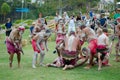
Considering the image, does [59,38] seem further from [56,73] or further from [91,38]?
[56,73]

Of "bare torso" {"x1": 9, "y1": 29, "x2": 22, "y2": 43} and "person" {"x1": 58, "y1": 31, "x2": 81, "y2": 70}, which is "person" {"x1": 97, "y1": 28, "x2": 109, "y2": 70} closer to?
"person" {"x1": 58, "y1": 31, "x2": 81, "y2": 70}

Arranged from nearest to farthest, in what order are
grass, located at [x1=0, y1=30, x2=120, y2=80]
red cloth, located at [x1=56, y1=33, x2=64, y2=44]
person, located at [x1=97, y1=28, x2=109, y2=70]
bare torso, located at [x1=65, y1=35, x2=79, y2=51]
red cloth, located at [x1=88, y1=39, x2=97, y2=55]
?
grass, located at [x1=0, y1=30, x2=120, y2=80]
person, located at [x1=97, y1=28, x2=109, y2=70]
red cloth, located at [x1=88, y1=39, x2=97, y2=55]
bare torso, located at [x1=65, y1=35, x2=79, y2=51]
red cloth, located at [x1=56, y1=33, x2=64, y2=44]

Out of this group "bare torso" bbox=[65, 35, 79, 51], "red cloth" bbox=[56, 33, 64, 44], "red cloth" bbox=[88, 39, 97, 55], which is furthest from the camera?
"red cloth" bbox=[56, 33, 64, 44]

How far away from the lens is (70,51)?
483 inches

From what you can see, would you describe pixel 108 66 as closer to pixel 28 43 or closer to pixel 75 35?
pixel 75 35

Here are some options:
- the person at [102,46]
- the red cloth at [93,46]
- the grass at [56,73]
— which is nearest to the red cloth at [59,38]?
the grass at [56,73]

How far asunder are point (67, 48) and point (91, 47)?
86 centimetres

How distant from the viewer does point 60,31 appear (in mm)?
14984

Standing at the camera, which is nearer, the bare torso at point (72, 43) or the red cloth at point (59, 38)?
the bare torso at point (72, 43)

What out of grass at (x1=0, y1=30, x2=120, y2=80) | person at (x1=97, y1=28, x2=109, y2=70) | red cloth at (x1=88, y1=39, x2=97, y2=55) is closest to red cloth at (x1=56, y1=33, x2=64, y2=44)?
grass at (x1=0, y1=30, x2=120, y2=80)

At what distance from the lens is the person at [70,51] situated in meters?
12.3

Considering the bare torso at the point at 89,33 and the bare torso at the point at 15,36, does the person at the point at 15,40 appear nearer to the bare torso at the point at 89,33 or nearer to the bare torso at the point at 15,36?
the bare torso at the point at 15,36

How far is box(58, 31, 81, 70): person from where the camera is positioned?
12258 mm

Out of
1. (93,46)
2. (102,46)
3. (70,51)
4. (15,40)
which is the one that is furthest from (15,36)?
(102,46)
